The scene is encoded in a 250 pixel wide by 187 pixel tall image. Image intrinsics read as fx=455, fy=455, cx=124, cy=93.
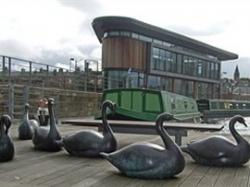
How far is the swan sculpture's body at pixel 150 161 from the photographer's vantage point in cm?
604

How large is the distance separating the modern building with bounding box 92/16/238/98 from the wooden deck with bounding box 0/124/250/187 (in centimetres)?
2709

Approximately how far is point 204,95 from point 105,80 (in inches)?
919

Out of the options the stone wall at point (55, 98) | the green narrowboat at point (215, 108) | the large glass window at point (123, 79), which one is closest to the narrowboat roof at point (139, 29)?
the large glass window at point (123, 79)

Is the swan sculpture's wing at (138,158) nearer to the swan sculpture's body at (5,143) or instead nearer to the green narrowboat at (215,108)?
the swan sculpture's body at (5,143)

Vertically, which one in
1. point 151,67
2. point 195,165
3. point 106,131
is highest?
point 151,67

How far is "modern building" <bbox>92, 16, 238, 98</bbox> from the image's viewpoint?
38875 millimetres

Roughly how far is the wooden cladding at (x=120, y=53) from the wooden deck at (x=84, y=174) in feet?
102

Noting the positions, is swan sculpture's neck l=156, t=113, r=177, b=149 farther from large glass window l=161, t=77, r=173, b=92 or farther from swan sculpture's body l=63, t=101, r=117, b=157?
large glass window l=161, t=77, r=173, b=92

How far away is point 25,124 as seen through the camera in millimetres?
11062

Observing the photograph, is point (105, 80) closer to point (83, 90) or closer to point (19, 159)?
point (83, 90)

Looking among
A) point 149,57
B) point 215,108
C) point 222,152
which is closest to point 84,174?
point 222,152

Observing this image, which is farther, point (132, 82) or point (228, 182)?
point (132, 82)

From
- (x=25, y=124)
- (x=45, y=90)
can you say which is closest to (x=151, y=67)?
(x=45, y=90)

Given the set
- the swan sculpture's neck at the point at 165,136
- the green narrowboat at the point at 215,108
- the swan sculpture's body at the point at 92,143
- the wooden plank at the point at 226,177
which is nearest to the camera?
the wooden plank at the point at 226,177
